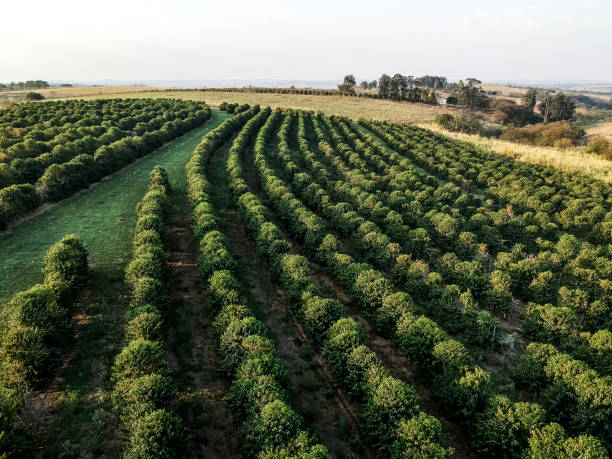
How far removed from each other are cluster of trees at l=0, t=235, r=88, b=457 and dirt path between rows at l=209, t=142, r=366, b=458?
994 cm

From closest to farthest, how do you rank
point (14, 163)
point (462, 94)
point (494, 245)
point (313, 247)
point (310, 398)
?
point (310, 398) < point (313, 247) < point (494, 245) < point (14, 163) < point (462, 94)

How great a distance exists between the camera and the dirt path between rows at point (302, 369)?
47.3 feet

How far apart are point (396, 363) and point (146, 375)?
39.6 ft

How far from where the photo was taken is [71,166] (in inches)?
1453

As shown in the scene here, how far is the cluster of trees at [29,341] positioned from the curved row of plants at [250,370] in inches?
287

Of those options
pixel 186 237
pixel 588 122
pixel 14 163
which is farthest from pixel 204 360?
pixel 588 122

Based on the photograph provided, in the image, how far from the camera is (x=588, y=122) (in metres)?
121

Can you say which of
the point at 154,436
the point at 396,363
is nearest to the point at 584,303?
the point at 396,363

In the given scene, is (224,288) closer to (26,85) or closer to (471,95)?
(471,95)

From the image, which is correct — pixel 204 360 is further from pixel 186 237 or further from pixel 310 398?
pixel 186 237

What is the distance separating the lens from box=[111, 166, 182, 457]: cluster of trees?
11609 millimetres

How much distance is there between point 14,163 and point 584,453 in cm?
4771

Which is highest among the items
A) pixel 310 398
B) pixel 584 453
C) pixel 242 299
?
pixel 242 299

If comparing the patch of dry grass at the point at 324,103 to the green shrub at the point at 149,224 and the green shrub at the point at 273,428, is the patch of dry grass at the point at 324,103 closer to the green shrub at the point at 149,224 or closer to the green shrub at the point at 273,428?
the green shrub at the point at 149,224
